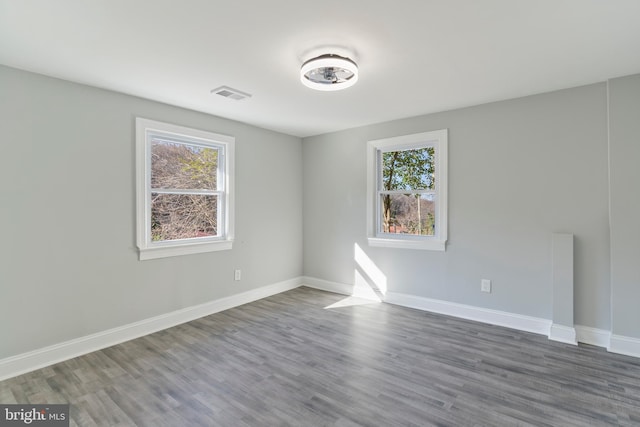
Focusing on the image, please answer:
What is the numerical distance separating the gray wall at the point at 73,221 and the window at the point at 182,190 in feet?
0.34

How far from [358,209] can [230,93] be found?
92.7 inches

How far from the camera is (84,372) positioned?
98.5 inches

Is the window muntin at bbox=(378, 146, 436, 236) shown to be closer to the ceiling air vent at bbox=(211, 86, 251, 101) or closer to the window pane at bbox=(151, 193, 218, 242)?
the ceiling air vent at bbox=(211, 86, 251, 101)

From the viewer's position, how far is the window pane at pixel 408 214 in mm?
4015

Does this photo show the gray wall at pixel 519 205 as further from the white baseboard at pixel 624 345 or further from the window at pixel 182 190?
the window at pixel 182 190

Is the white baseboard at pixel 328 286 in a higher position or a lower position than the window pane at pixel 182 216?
lower

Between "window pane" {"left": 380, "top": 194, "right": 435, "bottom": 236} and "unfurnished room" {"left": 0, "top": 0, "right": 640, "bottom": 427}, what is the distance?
1.3 inches

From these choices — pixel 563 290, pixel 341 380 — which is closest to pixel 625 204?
pixel 563 290

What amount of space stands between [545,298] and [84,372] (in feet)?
14.1

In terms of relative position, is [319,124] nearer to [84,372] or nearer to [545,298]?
[545,298]

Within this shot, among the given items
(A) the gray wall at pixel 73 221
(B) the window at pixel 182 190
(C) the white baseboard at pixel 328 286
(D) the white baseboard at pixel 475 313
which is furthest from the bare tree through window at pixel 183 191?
(D) the white baseboard at pixel 475 313

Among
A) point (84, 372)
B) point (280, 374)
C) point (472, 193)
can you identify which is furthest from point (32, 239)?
point (472, 193)

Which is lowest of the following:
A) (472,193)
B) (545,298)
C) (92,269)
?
(545,298)

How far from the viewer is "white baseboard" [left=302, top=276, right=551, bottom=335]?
3246mm
